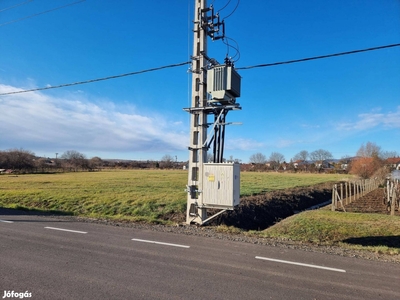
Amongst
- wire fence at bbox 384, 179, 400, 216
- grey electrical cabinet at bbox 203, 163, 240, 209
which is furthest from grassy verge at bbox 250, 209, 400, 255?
wire fence at bbox 384, 179, 400, 216

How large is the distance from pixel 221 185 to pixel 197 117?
2738 millimetres

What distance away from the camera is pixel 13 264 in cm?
507

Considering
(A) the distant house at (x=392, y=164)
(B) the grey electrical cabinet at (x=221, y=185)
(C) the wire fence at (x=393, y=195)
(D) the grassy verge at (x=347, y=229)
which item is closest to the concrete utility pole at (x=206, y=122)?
(B) the grey electrical cabinet at (x=221, y=185)

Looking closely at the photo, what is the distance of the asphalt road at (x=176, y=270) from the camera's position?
4105 millimetres

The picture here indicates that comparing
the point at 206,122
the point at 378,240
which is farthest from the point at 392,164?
the point at 206,122

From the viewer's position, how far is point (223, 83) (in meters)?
8.52

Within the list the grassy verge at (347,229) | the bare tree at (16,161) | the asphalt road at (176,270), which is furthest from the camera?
the bare tree at (16,161)

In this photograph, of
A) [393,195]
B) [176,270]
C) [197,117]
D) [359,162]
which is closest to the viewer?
[176,270]

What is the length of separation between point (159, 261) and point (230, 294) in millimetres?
1918

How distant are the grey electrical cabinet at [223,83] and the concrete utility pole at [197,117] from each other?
A: 2.85 feet

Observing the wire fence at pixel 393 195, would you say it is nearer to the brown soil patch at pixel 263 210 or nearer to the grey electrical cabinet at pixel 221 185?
the brown soil patch at pixel 263 210

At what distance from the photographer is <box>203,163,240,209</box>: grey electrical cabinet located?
852 cm

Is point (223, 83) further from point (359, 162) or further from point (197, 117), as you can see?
point (359, 162)

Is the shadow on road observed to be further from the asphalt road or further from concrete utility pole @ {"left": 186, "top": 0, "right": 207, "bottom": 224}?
concrete utility pole @ {"left": 186, "top": 0, "right": 207, "bottom": 224}
